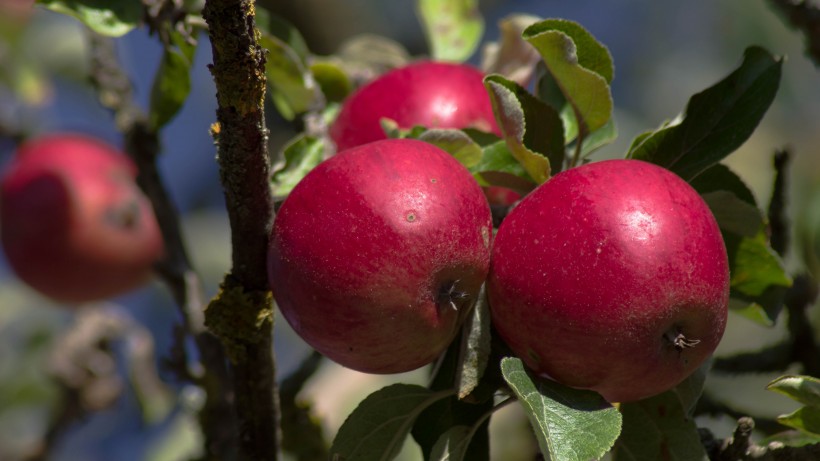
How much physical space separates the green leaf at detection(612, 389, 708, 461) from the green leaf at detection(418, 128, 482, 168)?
0.36 metres

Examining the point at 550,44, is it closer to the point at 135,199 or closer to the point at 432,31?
the point at 432,31

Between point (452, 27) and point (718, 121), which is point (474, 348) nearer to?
point (718, 121)

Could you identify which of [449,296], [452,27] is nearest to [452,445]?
[449,296]

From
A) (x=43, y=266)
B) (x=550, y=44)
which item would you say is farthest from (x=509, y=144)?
(x=43, y=266)

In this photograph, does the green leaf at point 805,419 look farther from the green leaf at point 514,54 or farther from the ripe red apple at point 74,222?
the ripe red apple at point 74,222

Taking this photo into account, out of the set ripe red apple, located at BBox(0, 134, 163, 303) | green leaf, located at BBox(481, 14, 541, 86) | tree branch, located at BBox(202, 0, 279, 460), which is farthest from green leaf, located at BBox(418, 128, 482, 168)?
ripe red apple, located at BBox(0, 134, 163, 303)

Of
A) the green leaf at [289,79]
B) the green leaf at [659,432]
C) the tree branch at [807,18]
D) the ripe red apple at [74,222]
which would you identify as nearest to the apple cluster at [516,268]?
the green leaf at [659,432]

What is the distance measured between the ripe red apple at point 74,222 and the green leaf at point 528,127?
1682mm

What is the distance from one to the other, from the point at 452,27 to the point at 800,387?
100cm

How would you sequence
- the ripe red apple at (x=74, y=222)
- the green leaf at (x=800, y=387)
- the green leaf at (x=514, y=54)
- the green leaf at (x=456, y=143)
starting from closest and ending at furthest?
the green leaf at (x=800, y=387)
the green leaf at (x=456, y=143)
the green leaf at (x=514, y=54)
the ripe red apple at (x=74, y=222)

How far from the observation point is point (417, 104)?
1367mm

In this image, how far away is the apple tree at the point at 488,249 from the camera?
974 millimetres

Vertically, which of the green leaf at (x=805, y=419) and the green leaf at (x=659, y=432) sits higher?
the green leaf at (x=805, y=419)

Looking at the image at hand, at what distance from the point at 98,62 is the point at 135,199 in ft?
3.87
